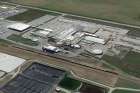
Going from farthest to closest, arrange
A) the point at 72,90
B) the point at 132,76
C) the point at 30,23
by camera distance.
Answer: the point at 30,23 → the point at 132,76 → the point at 72,90

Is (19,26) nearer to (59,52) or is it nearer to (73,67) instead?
(59,52)

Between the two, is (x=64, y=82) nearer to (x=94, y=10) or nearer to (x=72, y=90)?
(x=72, y=90)

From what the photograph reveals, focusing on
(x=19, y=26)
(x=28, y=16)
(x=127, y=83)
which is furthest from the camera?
(x=28, y=16)

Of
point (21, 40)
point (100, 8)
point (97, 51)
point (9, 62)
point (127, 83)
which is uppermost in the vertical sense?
point (100, 8)

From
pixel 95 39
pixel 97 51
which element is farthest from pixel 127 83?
pixel 95 39

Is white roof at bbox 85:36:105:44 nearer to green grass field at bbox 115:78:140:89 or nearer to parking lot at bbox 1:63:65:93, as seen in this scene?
green grass field at bbox 115:78:140:89

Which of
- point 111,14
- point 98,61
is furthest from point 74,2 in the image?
point 98,61

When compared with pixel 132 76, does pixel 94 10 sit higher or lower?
higher
